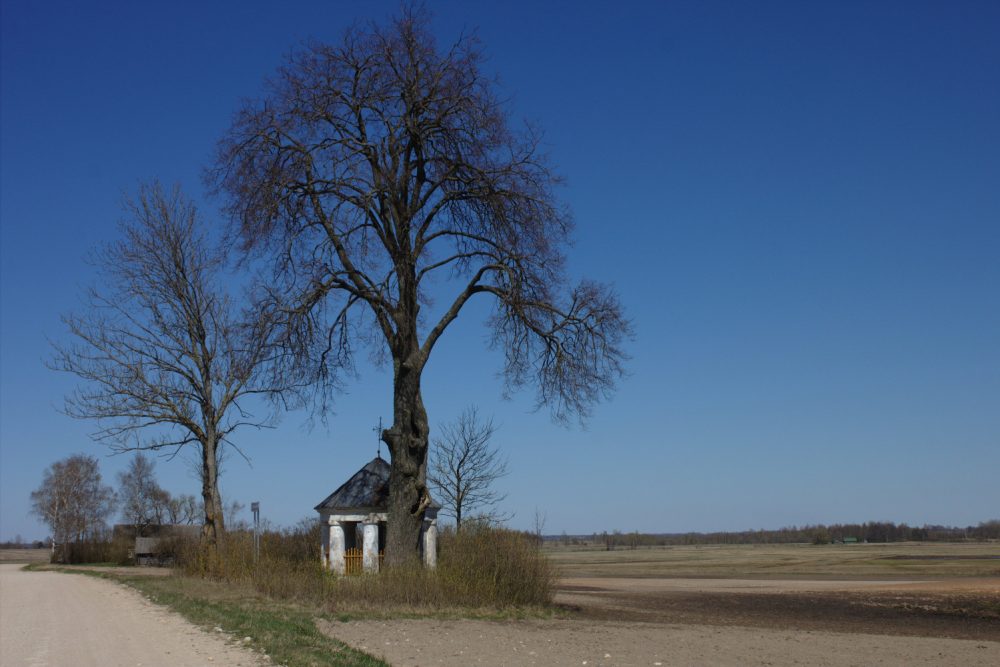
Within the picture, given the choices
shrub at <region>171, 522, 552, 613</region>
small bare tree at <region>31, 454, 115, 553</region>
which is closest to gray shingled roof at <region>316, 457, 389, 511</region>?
shrub at <region>171, 522, 552, 613</region>

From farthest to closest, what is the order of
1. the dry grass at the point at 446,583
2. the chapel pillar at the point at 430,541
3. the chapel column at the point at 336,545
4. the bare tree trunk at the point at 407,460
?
the chapel column at the point at 336,545 < the chapel pillar at the point at 430,541 < the bare tree trunk at the point at 407,460 < the dry grass at the point at 446,583

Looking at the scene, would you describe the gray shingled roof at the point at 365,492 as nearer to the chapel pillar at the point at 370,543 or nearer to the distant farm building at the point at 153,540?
the chapel pillar at the point at 370,543

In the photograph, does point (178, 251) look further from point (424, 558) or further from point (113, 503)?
point (113, 503)

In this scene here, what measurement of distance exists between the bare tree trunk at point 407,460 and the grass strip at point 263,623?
358 cm

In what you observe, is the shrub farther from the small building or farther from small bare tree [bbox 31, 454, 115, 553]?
small bare tree [bbox 31, 454, 115, 553]

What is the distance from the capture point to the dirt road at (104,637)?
39.5 feet

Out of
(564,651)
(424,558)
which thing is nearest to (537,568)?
(424,558)

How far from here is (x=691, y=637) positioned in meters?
16.1

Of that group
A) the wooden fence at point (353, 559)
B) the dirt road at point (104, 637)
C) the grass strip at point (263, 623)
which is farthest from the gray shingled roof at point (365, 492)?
the dirt road at point (104, 637)

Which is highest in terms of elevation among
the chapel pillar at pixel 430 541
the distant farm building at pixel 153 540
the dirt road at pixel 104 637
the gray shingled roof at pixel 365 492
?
the gray shingled roof at pixel 365 492

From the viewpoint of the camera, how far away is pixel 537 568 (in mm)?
20672

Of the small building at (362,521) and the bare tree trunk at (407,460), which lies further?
the small building at (362,521)

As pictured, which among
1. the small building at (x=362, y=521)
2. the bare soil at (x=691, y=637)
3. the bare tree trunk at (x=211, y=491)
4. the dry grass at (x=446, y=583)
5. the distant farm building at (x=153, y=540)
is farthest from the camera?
the distant farm building at (x=153, y=540)

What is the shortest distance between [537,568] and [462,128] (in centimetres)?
1094
